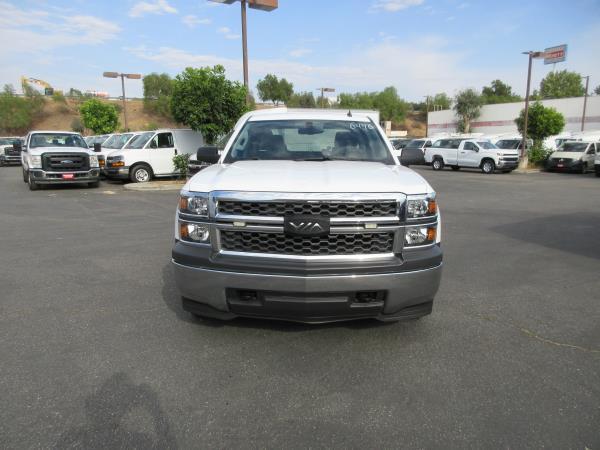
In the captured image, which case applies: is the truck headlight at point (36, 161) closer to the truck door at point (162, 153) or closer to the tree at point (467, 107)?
the truck door at point (162, 153)

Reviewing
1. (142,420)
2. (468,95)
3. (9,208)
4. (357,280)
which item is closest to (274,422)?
(142,420)

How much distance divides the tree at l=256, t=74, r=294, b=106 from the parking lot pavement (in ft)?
219

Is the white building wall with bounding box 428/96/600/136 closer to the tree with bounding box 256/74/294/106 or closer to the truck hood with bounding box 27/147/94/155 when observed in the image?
the tree with bounding box 256/74/294/106

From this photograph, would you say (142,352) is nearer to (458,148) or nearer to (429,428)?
(429,428)

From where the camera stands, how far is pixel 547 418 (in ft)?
8.38

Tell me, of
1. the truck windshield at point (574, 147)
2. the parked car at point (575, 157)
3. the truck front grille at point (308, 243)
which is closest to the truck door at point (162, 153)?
the truck front grille at point (308, 243)

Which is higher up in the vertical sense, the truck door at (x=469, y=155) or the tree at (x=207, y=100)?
the tree at (x=207, y=100)

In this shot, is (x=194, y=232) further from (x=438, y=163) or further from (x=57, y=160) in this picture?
(x=438, y=163)

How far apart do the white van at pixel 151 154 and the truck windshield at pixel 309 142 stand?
1231cm

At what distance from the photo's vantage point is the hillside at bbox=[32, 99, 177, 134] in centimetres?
7869

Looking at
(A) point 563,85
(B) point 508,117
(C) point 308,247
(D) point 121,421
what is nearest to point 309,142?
(C) point 308,247

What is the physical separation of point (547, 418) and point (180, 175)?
50.5 ft

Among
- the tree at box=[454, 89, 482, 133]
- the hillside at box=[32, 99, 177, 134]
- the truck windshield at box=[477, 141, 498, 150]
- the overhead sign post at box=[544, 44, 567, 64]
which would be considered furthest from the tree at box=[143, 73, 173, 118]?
the truck windshield at box=[477, 141, 498, 150]

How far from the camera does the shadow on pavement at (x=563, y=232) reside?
6832mm
